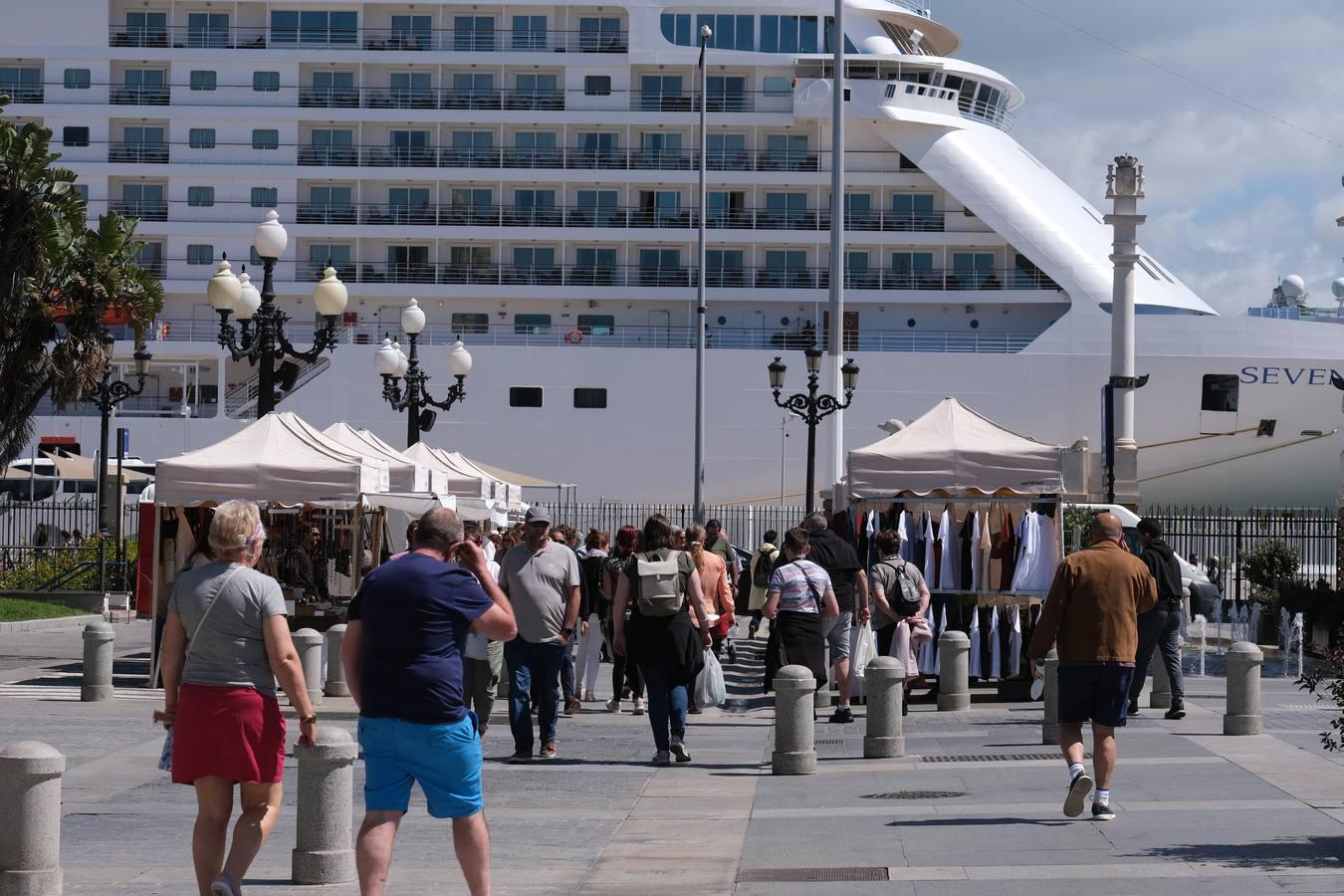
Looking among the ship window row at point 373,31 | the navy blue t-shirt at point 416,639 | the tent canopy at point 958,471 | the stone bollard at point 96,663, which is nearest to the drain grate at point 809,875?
the navy blue t-shirt at point 416,639

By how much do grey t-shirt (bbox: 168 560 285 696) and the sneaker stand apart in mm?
4241

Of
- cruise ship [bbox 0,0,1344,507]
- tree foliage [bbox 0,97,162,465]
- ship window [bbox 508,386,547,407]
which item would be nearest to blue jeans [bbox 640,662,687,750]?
tree foliage [bbox 0,97,162,465]

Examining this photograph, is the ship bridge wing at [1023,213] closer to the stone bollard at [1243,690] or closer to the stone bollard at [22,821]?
the stone bollard at [1243,690]

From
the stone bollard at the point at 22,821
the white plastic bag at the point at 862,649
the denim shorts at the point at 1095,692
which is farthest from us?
the white plastic bag at the point at 862,649

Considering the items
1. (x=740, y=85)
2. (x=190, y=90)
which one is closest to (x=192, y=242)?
(x=190, y=90)

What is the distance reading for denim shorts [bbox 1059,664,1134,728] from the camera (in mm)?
9516

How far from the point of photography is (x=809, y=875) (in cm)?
818

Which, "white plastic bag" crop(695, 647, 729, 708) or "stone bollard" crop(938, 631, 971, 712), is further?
"stone bollard" crop(938, 631, 971, 712)

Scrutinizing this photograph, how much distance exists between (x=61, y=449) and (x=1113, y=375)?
30.8 m

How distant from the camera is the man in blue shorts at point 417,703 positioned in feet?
22.5

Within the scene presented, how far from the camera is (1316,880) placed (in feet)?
24.4

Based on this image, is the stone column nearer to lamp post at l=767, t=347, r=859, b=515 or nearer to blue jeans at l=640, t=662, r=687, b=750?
blue jeans at l=640, t=662, r=687, b=750

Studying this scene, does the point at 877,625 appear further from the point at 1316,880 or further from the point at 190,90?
the point at 190,90

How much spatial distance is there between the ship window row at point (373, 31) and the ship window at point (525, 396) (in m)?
9.66
